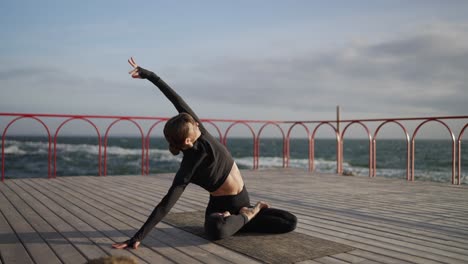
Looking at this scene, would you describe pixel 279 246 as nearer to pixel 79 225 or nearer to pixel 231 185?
pixel 231 185

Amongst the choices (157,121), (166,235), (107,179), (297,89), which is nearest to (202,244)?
(166,235)

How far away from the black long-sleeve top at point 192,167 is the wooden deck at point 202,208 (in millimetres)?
218

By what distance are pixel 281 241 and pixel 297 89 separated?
62.7 ft

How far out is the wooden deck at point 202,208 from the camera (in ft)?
6.79

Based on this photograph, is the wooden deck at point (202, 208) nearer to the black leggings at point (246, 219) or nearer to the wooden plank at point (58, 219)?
the wooden plank at point (58, 219)

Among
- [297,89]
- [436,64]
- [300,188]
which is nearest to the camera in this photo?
[300,188]

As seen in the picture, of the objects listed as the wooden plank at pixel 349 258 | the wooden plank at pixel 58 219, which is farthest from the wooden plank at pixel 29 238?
the wooden plank at pixel 349 258

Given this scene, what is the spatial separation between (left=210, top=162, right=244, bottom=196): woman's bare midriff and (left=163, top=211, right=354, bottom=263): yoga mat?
271 millimetres

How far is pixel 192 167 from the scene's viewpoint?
7.26ft

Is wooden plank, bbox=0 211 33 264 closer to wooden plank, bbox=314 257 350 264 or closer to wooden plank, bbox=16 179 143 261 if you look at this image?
wooden plank, bbox=16 179 143 261

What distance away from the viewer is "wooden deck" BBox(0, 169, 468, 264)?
2.07 metres

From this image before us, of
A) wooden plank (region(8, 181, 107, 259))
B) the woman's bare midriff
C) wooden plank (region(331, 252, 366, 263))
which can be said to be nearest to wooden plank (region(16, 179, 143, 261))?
wooden plank (region(8, 181, 107, 259))

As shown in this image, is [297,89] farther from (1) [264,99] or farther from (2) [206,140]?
(2) [206,140]

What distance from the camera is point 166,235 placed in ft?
8.14
